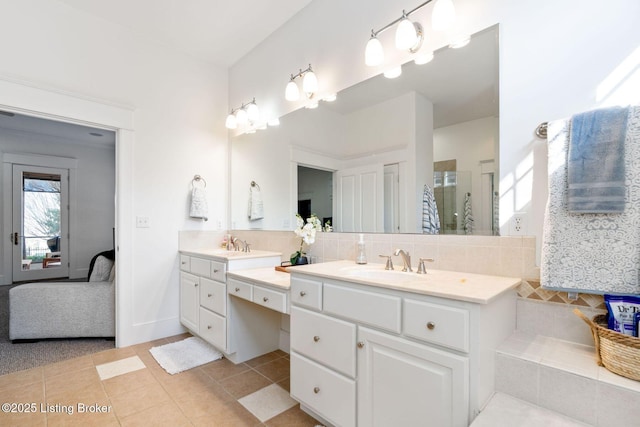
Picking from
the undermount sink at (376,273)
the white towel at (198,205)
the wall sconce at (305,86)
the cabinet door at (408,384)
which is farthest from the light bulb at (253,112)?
the cabinet door at (408,384)

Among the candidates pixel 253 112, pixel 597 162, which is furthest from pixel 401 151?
pixel 253 112

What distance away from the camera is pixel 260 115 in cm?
297

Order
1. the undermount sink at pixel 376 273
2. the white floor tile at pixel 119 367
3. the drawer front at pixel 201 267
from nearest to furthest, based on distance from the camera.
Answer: the undermount sink at pixel 376 273 → the white floor tile at pixel 119 367 → the drawer front at pixel 201 267

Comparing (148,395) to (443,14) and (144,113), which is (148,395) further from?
(443,14)

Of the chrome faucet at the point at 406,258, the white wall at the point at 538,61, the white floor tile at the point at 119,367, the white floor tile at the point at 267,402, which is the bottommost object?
the white floor tile at the point at 119,367

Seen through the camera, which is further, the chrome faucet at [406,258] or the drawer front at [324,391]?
the chrome faucet at [406,258]

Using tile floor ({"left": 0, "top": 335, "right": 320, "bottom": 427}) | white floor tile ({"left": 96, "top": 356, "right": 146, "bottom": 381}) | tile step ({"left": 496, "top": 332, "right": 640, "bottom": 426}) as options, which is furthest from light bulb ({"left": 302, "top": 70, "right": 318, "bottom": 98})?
white floor tile ({"left": 96, "top": 356, "right": 146, "bottom": 381})

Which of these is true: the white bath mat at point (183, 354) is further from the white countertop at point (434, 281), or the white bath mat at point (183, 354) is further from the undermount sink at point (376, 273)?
the undermount sink at point (376, 273)

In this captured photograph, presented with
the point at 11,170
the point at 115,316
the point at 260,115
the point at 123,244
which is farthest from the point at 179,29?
the point at 11,170

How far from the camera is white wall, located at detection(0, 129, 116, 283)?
5355 mm

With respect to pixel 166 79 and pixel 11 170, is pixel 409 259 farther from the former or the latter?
pixel 11 170

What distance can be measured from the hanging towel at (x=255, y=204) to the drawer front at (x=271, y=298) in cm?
109

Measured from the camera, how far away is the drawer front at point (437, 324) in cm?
106

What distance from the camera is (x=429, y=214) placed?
1.73m
